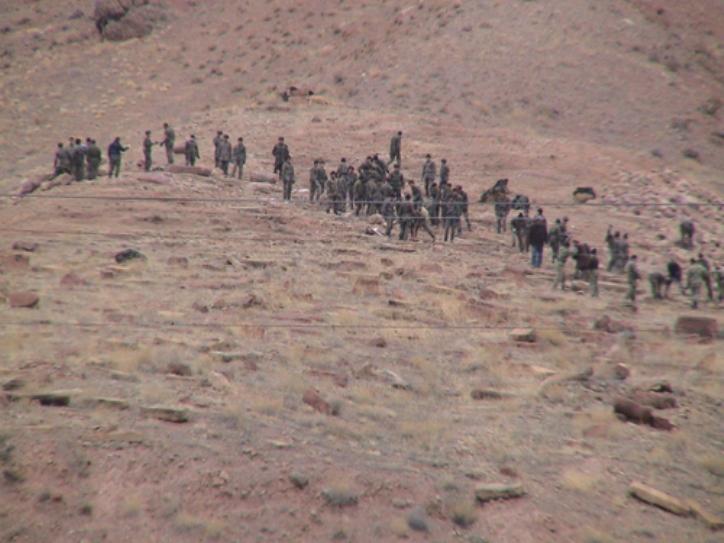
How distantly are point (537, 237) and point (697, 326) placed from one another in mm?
5559

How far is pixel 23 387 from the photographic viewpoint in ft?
51.0

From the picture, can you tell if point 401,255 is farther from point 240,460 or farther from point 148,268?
point 240,460

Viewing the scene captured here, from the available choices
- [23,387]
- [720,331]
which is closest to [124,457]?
[23,387]

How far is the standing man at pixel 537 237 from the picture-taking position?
26203mm

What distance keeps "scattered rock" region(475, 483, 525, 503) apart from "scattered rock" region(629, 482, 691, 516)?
164 cm

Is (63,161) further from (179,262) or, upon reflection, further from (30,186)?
(179,262)

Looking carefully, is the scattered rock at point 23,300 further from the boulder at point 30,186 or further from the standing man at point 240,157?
the standing man at point 240,157

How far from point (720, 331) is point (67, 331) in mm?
13092

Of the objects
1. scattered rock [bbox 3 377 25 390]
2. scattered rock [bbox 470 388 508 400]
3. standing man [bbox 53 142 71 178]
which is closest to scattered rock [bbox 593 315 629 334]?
scattered rock [bbox 470 388 508 400]

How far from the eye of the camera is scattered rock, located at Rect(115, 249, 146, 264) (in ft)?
78.7

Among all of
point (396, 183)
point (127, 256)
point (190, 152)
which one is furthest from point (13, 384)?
point (190, 152)

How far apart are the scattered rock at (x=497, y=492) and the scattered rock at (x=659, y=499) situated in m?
1.64

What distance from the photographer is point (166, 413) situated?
15016 millimetres

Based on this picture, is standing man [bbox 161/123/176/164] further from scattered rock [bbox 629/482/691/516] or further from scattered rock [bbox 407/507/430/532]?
scattered rock [bbox 629/482/691/516]
